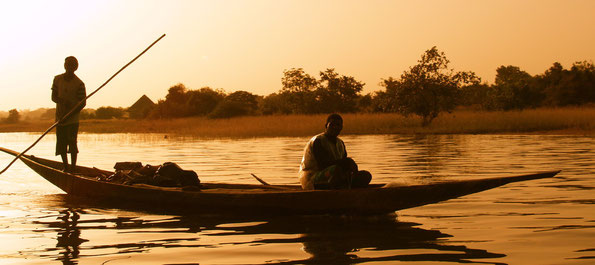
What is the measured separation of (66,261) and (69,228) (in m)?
1.67

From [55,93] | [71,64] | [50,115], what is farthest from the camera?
[50,115]

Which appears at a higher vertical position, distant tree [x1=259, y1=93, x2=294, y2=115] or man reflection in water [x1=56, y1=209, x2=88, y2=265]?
distant tree [x1=259, y1=93, x2=294, y2=115]

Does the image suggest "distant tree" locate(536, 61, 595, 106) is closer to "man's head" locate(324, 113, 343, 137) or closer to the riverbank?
the riverbank

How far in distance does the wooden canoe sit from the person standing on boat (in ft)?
3.92

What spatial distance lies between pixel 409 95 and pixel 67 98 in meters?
22.3

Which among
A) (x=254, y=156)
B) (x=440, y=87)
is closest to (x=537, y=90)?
(x=440, y=87)

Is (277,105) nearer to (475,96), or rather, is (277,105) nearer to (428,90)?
(475,96)

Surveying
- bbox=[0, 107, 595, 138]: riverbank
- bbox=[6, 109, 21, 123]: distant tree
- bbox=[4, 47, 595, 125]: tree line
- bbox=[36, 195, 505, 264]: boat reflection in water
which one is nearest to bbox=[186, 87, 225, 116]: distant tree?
bbox=[4, 47, 595, 125]: tree line

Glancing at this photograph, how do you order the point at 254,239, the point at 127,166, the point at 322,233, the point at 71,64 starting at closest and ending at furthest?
the point at 254,239 < the point at 322,233 < the point at 71,64 < the point at 127,166

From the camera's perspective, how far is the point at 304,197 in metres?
6.36

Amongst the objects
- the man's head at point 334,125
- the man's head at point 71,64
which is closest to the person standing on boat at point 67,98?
the man's head at point 71,64

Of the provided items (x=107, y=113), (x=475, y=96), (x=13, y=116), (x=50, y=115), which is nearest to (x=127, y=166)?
(x=475, y=96)

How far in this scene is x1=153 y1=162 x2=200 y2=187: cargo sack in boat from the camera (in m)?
8.07

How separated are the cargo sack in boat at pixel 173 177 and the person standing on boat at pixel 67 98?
63.9 inches
